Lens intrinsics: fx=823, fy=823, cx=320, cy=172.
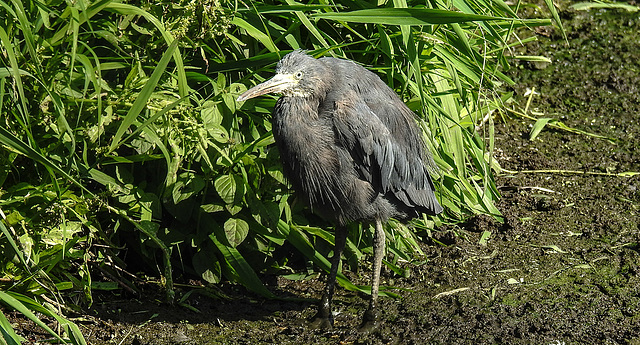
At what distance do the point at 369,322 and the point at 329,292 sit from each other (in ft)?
0.76

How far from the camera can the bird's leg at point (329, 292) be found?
380 cm

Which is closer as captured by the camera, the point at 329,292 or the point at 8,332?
the point at 8,332

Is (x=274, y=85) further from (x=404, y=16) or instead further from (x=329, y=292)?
(x=329, y=292)

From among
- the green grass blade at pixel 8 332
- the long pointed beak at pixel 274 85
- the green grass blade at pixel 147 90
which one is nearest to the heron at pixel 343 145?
the long pointed beak at pixel 274 85

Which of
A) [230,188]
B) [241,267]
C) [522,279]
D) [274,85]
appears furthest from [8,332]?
[522,279]

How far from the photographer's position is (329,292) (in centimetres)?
383

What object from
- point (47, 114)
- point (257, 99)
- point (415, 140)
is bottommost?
point (415, 140)

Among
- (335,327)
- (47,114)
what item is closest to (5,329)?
(47,114)

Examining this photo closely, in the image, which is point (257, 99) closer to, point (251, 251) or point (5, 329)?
point (251, 251)

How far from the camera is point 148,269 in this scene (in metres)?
4.05

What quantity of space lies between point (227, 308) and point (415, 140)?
1.20 metres

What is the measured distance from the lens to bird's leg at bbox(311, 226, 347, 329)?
3.80 meters

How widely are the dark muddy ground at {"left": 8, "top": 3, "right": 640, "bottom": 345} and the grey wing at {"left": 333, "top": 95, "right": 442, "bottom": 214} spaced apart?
0.50m

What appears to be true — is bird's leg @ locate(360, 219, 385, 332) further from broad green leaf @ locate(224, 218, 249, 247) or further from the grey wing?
broad green leaf @ locate(224, 218, 249, 247)
